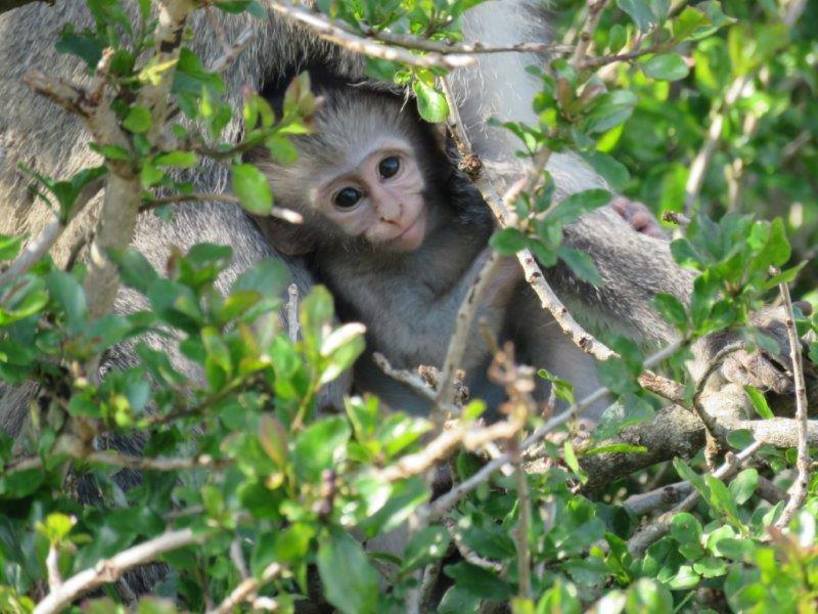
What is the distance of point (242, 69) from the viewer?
9.96 ft

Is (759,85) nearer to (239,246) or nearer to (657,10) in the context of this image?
(239,246)

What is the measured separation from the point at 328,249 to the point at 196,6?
145 centimetres

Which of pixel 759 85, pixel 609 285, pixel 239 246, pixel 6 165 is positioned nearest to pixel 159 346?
pixel 239 246

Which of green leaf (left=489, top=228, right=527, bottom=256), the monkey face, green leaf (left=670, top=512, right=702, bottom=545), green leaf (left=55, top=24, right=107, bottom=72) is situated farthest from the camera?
the monkey face

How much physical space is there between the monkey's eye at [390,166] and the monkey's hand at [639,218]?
57 centimetres

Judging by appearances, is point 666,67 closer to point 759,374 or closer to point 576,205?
point 576,205

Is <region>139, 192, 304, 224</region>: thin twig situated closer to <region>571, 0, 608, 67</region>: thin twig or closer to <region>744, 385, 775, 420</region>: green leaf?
<region>571, 0, 608, 67</region>: thin twig

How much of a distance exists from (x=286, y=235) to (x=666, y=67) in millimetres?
1348

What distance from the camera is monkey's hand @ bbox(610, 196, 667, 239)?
3.39m

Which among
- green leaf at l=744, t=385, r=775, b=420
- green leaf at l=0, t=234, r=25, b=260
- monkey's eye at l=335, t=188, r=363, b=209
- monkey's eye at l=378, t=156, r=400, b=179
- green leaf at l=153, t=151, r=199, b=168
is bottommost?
monkey's eye at l=335, t=188, r=363, b=209

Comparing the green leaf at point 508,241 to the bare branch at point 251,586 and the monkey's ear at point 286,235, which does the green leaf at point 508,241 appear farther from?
the monkey's ear at point 286,235

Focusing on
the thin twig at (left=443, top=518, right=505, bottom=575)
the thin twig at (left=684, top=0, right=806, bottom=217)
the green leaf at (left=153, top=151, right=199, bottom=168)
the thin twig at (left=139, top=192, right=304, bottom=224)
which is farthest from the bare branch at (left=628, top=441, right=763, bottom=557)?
the thin twig at (left=684, top=0, right=806, bottom=217)

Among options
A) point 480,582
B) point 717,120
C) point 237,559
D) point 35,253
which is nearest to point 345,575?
point 237,559

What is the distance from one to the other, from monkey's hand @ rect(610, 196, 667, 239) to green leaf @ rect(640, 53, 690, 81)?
1.40m
